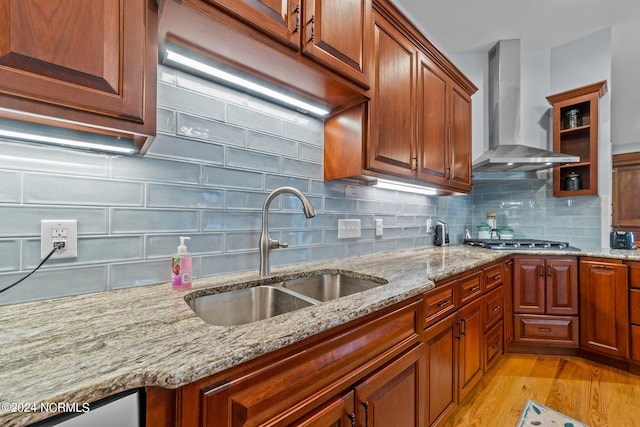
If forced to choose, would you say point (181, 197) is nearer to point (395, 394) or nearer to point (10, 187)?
point (10, 187)

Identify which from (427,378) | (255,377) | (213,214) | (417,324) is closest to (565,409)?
(427,378)

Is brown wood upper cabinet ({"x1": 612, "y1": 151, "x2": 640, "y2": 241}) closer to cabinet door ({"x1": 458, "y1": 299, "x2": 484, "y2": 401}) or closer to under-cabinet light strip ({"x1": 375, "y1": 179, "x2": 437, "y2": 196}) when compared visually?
under-cabinet light strip ({"x1": 375, "y1": 179, "x2": 437, "y2": 196})

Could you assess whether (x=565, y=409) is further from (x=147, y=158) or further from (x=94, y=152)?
(x=94, y=152)

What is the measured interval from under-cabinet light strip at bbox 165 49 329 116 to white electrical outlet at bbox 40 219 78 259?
2.22ft

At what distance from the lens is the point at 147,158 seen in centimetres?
101

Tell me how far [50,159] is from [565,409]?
9.18ft

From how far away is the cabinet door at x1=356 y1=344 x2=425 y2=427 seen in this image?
87 cm

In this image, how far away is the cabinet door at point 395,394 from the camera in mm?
868

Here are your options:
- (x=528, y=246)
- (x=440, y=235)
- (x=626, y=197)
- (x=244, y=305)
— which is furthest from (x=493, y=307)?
(x=626, y=197)

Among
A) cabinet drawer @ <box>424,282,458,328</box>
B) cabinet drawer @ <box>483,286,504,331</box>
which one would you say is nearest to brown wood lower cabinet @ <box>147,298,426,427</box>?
cabinet drawer @ <box>424,282,458,328</box>

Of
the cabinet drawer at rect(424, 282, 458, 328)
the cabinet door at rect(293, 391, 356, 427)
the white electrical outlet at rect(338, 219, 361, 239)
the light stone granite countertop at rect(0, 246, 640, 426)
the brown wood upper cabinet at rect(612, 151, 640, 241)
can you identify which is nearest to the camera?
the light stone granite countertop at rect(0, 246, 640, 426)

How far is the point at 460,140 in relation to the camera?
220 centimetres

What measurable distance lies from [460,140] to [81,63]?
2.32m

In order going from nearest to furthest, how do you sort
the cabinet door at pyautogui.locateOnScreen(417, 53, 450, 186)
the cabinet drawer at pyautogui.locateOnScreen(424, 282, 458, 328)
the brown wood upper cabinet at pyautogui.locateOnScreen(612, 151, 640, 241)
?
the cabinet drawer at pyautogui.locateOnScreen(424, 282, 458, 328)
the cabinet door at pyautogui.locateOnScreen(417, 53, 450, 186)
the brown wood upper cabinet at pyautogui.locateOnScreen(612, 151, 640, 241)
